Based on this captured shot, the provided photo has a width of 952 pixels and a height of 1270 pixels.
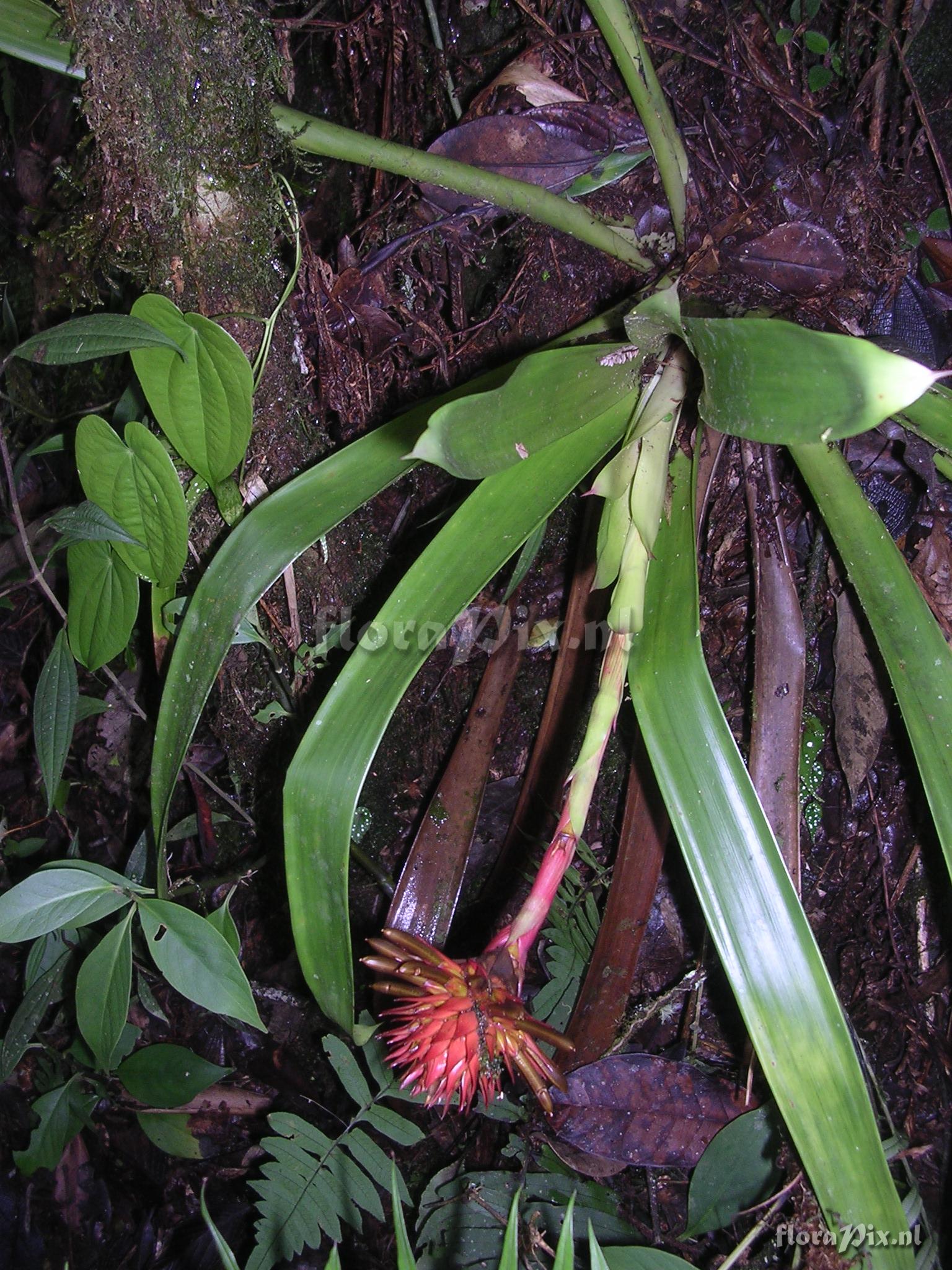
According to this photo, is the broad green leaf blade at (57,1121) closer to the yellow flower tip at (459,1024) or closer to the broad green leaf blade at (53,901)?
the broad green leaf blade at (53,901)

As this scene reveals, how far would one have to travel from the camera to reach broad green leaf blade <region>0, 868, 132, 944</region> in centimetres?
80

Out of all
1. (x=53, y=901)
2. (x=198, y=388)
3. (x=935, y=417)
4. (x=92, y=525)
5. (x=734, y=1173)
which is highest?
(x=198, y=388)

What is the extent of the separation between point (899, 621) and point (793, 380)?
407 millimetres

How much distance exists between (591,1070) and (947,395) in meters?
0.94

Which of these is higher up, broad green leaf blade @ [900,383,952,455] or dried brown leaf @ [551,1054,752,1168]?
broad green leaf blade @ [900,383,952,455]

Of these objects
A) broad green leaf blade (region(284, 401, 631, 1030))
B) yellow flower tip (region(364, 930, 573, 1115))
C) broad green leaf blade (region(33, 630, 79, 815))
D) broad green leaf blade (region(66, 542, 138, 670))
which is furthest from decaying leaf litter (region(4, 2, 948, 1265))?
yellow flower tip (region(364, 930, 573, 1115))

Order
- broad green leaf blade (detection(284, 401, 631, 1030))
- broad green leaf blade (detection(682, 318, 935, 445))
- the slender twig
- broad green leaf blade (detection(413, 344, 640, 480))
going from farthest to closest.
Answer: the slender twig
broad green leaf blade (detection(284, 401, 631, 1030))
broad green leaf blade (detection(413, 344, 640, 480))
broad green leaf blade (detection(682, 318, 935, 445))

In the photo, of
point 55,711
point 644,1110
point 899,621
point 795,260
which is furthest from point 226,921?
point 795,260

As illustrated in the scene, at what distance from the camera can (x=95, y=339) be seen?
2.64 feet

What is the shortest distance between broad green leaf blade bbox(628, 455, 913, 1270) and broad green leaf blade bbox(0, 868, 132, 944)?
0.61m

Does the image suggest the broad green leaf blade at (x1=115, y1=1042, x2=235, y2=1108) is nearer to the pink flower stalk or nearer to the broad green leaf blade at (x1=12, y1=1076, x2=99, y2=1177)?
the broad green leaf blade at (x1=12, y1=1076, x2=99, y2=1177)

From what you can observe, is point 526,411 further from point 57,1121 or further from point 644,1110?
point 57,1121

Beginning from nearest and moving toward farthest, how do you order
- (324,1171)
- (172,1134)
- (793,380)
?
(793,380)
(324,1171)
(172,1134)

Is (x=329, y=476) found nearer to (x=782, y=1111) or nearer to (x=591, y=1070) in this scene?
(x=782, y=1111)
